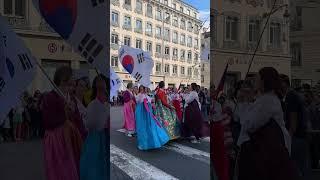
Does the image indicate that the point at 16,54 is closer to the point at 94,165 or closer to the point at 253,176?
the point at 94,165

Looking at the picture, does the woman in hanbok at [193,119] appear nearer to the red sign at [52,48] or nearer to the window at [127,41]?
the window at [127,41]

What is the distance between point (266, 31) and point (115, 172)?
8.97 feet

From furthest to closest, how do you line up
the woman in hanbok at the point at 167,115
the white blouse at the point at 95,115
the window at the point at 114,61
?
the woman in hanbok at the point at 167,115 < the window at the point at 114,61 < the white blouse at the point at 95,115

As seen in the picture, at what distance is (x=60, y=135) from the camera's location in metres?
4.37

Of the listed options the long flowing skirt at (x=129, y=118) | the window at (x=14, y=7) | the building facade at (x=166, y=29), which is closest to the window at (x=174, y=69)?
the building facade at (x=166, y=29)

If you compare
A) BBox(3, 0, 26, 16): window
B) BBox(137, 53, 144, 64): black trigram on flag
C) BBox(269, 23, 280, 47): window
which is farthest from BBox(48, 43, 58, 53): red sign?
BBox(137, 53, 144, 64): black trigram on flag

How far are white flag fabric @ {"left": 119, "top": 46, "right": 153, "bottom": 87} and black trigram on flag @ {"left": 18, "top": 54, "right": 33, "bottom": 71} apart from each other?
1.99 meters

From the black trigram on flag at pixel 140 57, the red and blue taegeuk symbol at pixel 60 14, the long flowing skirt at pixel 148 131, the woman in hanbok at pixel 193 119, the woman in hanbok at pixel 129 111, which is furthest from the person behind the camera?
the woman in hanbok at pixel 129 111

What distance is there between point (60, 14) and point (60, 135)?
104cm

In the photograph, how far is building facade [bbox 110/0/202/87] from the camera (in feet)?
17.2

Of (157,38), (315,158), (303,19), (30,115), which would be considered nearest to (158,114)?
(315,158)

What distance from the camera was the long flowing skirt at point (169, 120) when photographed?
10312mm

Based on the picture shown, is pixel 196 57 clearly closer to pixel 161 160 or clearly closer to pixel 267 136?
pixel 267 136

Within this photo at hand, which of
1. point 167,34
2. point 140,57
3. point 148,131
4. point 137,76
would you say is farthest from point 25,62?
point 148,131
